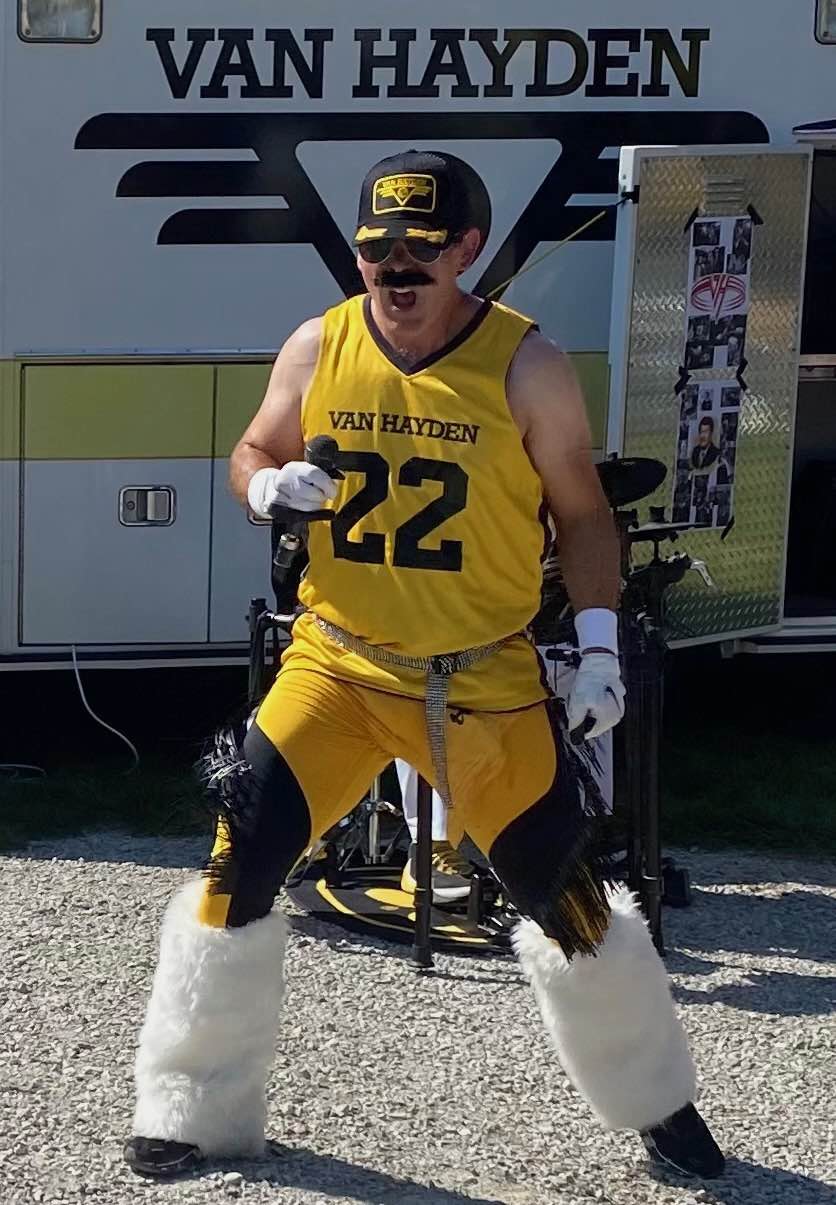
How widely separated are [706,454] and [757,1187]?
2.83 metres

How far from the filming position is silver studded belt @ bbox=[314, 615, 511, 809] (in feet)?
11.8

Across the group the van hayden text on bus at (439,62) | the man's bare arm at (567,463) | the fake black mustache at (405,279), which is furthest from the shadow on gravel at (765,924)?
the van hayden text on bus at (439,62)

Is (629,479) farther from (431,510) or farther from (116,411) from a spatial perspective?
(116,411)

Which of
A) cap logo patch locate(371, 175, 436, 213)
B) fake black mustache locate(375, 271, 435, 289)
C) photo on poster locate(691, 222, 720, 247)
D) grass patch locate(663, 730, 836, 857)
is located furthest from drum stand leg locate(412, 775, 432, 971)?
photo on poster locate(691, 222, 720, 247)

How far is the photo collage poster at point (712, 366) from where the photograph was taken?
5.84 m

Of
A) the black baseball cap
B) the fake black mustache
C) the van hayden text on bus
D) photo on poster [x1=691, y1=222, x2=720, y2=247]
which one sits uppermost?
the van hayden text on bus

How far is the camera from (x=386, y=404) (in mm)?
3607

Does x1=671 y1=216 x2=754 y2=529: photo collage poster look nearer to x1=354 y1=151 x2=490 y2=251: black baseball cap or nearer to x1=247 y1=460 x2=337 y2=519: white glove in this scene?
x1=354 y1=151 x2=490 y2=251: black baseball cap

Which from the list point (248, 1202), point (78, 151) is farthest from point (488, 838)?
point (78, 151)

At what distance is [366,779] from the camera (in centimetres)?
367

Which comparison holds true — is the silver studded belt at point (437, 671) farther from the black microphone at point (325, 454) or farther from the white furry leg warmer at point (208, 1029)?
the white furry leg warmer at point (208, 1029)

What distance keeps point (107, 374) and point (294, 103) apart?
100 centimetres

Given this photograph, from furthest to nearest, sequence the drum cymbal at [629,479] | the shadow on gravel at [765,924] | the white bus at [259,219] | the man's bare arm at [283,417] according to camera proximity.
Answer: the white bus at [259,219], the shadow on gravel at [765,924], the drum cymbal at [629,479], the man's bare arm at [283,417]

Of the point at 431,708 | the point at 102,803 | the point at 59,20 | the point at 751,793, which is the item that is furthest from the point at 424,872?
the point at 59,20
